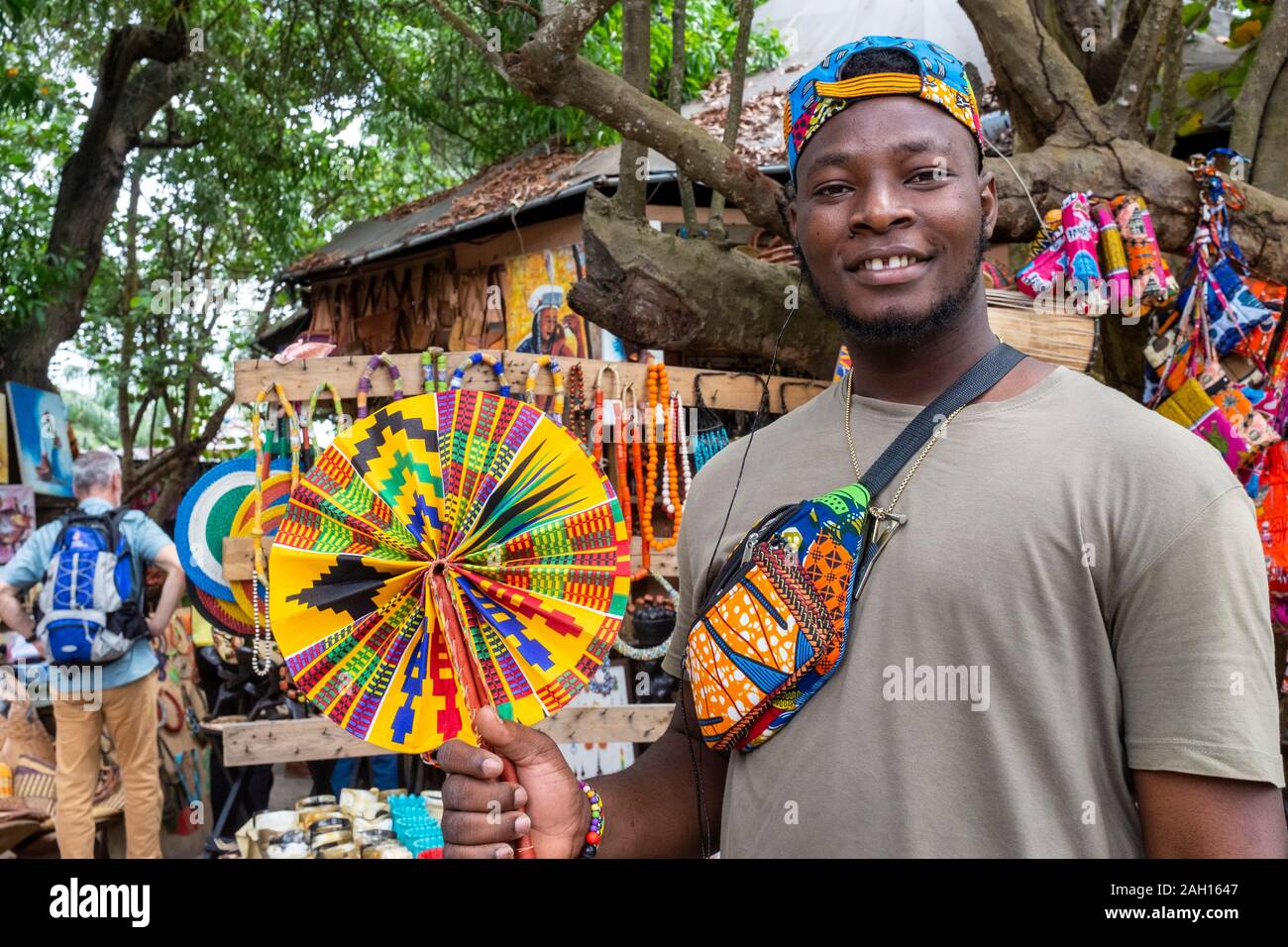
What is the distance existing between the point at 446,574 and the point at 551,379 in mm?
2305

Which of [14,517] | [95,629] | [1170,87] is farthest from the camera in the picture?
[14,517]

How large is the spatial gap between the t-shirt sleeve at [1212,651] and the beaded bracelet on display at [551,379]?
2911 mm

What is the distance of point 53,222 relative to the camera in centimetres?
1037

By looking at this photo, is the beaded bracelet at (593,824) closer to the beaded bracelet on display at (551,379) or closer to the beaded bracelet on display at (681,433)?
the beaded bracelet on display at (551,379)

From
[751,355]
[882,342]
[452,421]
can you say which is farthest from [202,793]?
[882,342]

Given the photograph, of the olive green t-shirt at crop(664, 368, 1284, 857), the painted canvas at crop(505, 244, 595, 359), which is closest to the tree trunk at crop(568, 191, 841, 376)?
the olive green t-shirt at crop(664, 368, 1284, 857)

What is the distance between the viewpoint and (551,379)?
4.11m

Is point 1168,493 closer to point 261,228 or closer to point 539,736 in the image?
point 539,736

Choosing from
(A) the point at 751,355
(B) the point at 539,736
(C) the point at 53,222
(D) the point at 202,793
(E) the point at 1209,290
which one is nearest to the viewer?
(B) the point at 539,736

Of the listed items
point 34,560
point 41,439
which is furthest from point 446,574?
Answer: point 41,439

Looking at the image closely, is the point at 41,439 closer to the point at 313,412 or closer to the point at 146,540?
the point at 146,540

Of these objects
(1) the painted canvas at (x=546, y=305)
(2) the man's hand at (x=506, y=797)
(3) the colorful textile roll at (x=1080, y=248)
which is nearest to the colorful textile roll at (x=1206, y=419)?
(3) the colorful textile roll at (x=1080, y=248)

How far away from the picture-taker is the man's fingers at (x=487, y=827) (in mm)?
1461

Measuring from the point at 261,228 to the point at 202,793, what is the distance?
19.6 feet
